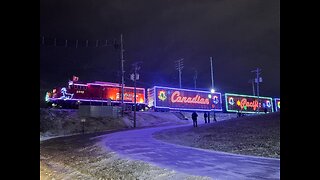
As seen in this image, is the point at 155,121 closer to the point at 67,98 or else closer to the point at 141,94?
the point at 141,94

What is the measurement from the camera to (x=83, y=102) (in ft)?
182

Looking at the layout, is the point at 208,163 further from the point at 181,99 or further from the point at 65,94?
the point at 181,99

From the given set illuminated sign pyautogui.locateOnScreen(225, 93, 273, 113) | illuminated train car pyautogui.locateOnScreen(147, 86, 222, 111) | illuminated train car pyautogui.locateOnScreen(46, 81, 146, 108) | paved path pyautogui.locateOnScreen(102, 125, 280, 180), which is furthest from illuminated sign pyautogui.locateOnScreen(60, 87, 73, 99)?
illuminated sign pyautogui.locateOnScreen(225, 93, 273, 113)

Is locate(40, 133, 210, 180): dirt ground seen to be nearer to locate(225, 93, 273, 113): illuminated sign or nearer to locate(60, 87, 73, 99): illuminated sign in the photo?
locate(60, 87, 73, 99): illuminated sign

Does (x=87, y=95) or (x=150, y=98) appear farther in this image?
(x=150, y=98)

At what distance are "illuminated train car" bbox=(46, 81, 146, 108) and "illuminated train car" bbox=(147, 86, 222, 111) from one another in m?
3.87

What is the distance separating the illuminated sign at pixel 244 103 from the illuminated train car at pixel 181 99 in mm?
3787

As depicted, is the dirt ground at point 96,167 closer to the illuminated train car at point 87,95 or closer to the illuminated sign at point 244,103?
the illuminated train car at point 87,95

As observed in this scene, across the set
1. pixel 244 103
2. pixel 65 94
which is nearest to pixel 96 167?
pixel 65 94

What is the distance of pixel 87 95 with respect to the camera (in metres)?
55.6

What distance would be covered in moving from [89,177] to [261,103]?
242 ft

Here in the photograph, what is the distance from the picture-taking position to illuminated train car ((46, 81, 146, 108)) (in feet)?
176

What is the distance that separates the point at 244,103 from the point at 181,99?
2047cm
